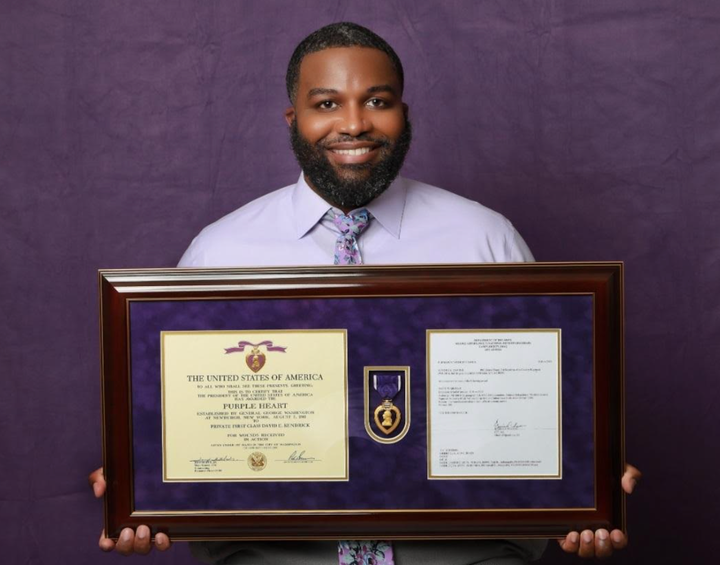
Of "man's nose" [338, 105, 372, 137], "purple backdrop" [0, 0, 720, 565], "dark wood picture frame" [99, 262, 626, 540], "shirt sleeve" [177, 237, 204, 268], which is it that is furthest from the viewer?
"purple backdrop" [0, 0, 720, 565]

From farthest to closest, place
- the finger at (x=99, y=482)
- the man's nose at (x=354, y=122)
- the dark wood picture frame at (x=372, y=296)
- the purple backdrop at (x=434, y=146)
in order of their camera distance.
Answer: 1. the purple backdrop at (x=434, y=146)
2. the man's nose at (x=354, y=122)
3. the finger at (x=99, y=482)
4. the dark wood picture frame at (x=372, y=296)

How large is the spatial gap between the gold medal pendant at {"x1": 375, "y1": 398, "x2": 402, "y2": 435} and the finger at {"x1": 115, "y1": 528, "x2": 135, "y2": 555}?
50cm

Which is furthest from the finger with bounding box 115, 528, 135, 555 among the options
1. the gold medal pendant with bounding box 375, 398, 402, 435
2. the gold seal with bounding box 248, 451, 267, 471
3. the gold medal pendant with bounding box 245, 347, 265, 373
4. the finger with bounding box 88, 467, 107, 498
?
the gold medal pendant with bounding box 375, 398, 402, 435

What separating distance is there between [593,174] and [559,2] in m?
0.51

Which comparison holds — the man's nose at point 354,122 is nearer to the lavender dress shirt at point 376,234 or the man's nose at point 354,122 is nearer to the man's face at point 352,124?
the man's face at point 352,124

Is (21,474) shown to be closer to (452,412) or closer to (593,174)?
(452,412)

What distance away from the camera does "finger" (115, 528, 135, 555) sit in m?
1.83

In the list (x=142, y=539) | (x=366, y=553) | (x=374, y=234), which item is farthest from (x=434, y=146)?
(x=142, y=539)

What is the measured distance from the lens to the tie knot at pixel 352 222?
7.21 ft

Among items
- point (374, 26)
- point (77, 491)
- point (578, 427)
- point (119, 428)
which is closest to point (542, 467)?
point (578, 427)
